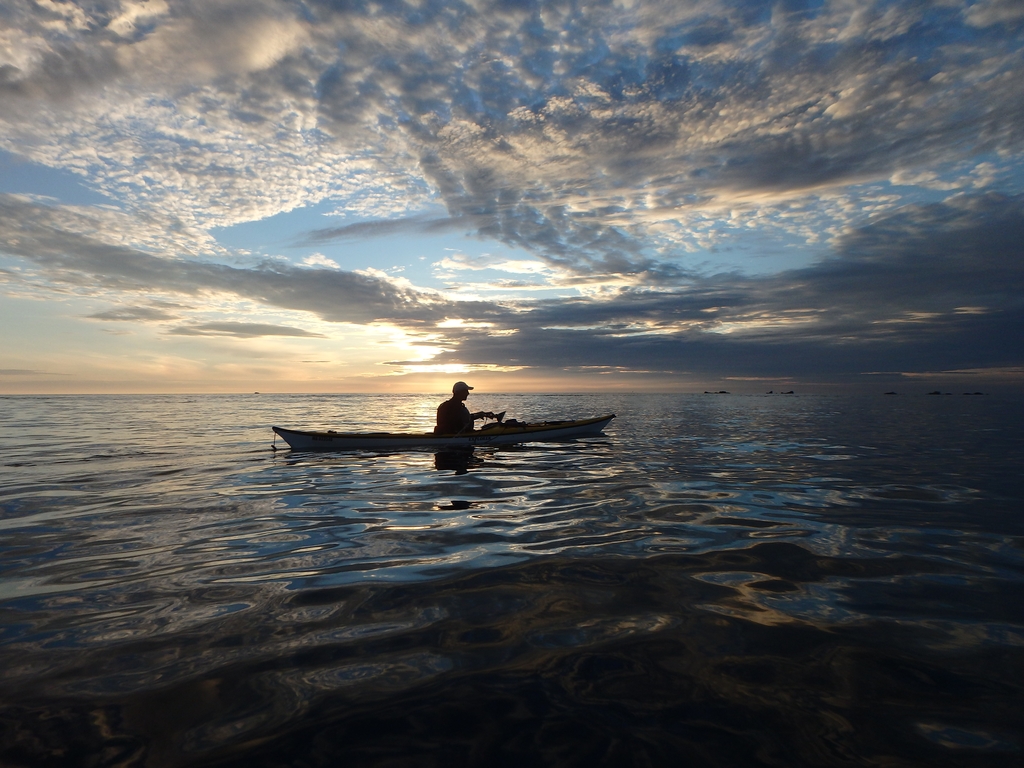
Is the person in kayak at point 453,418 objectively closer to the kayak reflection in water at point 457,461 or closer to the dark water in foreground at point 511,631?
the kayak reflection in water at point 457,461

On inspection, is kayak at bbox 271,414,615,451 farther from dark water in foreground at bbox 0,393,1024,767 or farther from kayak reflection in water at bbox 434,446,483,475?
dark water in foreground at bbox 0,393,1024,767

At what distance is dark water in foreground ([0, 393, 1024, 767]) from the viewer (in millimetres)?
2859

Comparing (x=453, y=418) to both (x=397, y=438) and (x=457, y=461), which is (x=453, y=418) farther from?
(x=457, y=461)

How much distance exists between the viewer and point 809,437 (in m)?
23.6

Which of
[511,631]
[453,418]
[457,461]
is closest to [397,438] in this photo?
[453,418]

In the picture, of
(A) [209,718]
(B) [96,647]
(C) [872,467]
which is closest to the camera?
(A) [209,718]

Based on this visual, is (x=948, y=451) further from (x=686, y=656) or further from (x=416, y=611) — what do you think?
(x=416, y=611)

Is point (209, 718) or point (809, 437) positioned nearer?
point (209, 718)

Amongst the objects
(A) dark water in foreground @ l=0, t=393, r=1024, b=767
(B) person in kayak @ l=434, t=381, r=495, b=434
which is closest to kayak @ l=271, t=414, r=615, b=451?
(B) person in kayak @ l=434, t=381, r=495, b=434

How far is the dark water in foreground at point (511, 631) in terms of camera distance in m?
2.86

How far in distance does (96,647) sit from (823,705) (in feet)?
17.7

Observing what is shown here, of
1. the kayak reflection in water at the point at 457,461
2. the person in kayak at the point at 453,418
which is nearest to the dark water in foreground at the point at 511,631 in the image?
the kayak reflection in water at the point at 457,461

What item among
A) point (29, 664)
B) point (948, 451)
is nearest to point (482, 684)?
point (29, 664)

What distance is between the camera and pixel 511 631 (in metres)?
4.20
